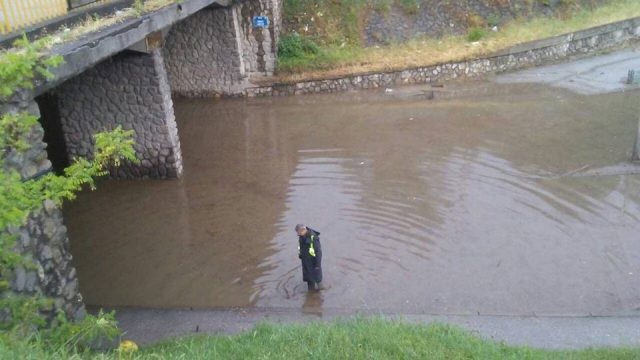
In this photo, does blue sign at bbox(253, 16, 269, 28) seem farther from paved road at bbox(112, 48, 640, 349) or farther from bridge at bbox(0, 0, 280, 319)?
paved road at bbox(112, 48, 640, 349)

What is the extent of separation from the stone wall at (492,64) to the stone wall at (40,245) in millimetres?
14308

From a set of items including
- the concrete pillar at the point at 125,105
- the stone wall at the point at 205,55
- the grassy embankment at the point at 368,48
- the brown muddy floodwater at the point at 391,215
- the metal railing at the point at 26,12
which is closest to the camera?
the metal railing at the point at 26,12

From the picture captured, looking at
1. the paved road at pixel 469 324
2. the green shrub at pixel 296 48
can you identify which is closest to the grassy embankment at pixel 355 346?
the paved road at pixel 469 324

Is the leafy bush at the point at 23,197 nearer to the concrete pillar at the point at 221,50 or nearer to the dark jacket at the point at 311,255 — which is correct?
the dark jacket at the point at 311,255

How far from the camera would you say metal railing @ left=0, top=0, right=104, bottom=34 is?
27.1 feet

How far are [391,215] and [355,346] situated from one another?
621cm

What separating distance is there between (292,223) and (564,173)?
6.79 m

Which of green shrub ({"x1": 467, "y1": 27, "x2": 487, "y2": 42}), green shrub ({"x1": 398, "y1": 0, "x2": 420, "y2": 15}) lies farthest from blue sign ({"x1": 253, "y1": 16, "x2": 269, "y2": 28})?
green shrub ({"x1": 467, "y1": 27, "x2": 487, "y2": 42})

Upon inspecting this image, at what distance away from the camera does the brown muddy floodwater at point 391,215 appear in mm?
9875

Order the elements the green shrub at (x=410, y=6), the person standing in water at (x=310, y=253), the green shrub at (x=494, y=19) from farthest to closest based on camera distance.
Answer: the green shrub at (x=410, y=6)
the green shrub at (x=494, y=19)
the person standing in water at (x=310, y=253)

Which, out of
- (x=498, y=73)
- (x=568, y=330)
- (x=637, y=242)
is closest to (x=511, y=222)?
(x=637, y=242)

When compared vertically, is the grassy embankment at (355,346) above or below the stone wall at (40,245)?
below

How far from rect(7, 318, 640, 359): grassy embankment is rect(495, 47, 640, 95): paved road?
15444mm

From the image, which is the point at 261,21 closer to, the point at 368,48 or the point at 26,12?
the point at 368,48
